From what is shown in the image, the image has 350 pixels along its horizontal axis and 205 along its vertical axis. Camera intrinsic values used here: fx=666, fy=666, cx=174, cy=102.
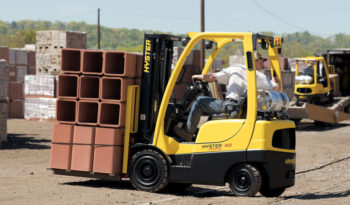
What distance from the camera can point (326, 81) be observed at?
79.6ft

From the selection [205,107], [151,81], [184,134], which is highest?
[151,81]

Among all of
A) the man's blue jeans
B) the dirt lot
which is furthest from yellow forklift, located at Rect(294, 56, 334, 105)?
the man's blue jeans

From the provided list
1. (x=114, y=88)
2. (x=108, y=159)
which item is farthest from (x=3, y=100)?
(x=108, y=159)

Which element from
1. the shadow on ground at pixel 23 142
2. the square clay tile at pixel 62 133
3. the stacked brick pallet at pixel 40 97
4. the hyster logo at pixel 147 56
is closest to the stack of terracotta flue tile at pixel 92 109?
the square clay tile at pixel 62 133

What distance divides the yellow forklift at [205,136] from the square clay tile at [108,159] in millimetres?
103

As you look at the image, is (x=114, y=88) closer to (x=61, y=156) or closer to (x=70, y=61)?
(x=70, y=61)

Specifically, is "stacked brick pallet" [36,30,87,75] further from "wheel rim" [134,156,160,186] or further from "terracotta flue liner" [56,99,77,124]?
"wheel rim" [134,156,160,186]

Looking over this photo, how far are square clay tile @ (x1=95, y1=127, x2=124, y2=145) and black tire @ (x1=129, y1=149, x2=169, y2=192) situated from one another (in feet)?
1.16

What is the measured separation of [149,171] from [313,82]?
15.1 m

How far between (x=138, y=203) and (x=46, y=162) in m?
5.44

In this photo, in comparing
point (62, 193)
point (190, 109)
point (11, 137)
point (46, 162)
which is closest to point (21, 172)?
point (46, 162)

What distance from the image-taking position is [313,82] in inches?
926

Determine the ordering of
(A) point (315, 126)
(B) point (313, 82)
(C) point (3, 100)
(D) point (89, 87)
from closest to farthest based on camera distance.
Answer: (D) point (89, 87)
(C) point (3, 100)
(B) point (313, 82)
(A) point (315, 126)

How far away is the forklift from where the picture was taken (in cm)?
886
